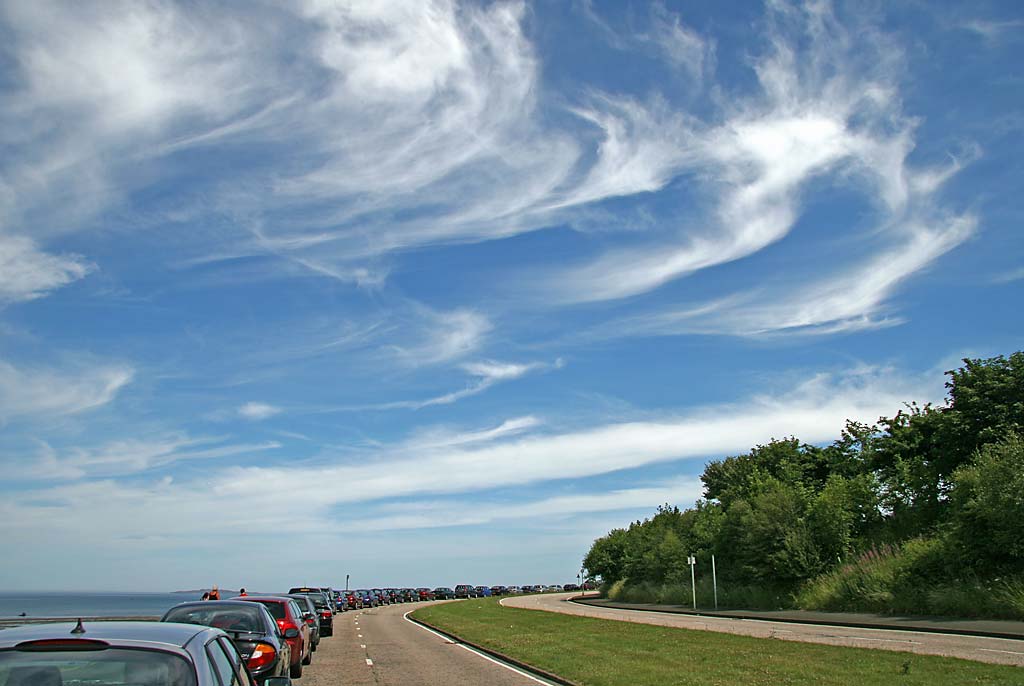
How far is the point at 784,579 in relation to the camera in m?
46.0

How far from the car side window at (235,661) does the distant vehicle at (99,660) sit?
0.78 metres

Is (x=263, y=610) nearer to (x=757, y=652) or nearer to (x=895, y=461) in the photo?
(x=757, y=652)

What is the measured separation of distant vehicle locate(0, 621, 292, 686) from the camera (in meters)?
4.56

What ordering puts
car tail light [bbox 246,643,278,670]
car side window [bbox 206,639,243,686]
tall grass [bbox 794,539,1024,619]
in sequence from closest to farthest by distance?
car side window [bbox 206,639,243,686]
car tail light [bbox 246,643,278,670]
tall grass [bbox 794,539,1024,619]

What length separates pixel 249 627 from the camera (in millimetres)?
13641

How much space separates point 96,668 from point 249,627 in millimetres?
9483

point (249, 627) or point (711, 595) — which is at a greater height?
point (711, 595)

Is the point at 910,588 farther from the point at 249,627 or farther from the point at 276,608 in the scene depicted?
the point at 249,627

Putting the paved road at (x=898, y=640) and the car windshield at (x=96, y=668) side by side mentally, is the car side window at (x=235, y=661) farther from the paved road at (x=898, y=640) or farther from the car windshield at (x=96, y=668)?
the paved road at (x=898, y=640)

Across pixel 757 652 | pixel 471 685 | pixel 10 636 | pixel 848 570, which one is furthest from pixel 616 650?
pixel 848 570

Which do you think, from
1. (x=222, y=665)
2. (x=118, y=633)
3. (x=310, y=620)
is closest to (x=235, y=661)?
(x=222, y=665)

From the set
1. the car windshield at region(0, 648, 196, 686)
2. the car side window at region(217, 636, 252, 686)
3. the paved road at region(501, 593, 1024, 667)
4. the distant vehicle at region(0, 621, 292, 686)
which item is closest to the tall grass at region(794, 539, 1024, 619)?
the paved road at region(501, 593, 1024, 667)

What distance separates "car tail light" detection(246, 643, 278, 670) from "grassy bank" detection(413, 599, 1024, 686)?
6100 millimetres

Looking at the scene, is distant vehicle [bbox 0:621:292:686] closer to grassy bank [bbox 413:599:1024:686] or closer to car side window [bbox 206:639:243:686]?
car side window [bbox 206:639:243:686]
